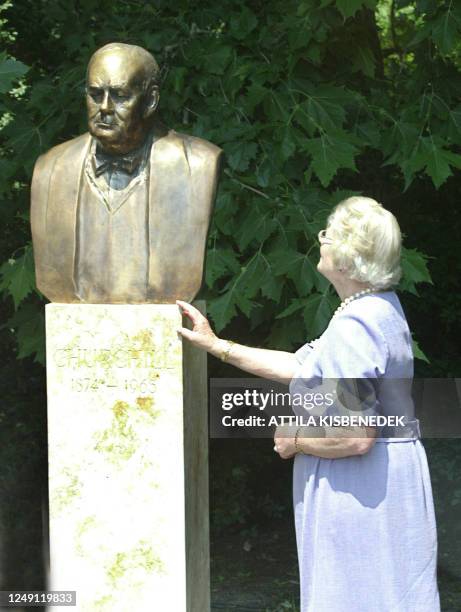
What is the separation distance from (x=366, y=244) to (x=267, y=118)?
7.23 ft

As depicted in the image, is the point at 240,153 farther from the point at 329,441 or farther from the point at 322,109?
the point at 329,441

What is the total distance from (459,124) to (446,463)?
2.37 m

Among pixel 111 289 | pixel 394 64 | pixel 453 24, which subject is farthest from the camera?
pixel 394 64

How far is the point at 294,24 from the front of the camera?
5172 mm

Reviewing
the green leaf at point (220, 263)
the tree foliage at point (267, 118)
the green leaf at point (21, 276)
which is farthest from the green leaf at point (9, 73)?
the green leaf at point (220, 263)

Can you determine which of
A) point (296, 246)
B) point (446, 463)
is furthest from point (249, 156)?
point (446, 463)

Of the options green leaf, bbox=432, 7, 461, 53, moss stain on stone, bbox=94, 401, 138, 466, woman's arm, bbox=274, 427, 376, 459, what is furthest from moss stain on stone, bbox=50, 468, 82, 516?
green leaf, bbox=432, 7, 461, 53

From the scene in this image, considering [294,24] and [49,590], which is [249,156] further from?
[49,590]

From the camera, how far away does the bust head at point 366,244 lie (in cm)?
314

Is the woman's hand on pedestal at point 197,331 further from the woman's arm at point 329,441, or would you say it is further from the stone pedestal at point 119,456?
the woman's arm at point 329,441

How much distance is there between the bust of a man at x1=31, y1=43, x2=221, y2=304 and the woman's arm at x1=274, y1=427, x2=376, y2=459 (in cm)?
69

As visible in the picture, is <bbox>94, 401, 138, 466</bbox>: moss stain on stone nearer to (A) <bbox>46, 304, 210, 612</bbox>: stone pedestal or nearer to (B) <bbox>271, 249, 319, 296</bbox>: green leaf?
(A) <bbox>46, 304, 210, 612</bbox>: stone pedestal

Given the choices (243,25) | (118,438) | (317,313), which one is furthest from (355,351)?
(243,25)

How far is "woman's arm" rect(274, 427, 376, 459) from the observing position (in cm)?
316
